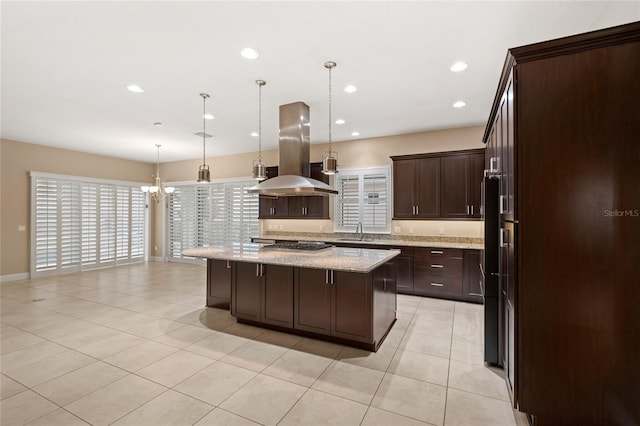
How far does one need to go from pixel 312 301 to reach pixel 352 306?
477 mm

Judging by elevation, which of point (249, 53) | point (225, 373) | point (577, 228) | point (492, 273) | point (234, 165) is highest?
point (249, 53)

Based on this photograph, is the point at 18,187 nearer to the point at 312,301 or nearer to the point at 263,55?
the point at 263,55

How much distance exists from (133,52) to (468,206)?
16.7ft

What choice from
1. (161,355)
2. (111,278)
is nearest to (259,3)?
(161,355)

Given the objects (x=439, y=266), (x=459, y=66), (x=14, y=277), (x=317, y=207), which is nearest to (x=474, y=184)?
(x=439, y=266)

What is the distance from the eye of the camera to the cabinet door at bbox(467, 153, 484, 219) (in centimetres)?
496

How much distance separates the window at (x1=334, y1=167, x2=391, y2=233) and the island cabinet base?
2.26 meters

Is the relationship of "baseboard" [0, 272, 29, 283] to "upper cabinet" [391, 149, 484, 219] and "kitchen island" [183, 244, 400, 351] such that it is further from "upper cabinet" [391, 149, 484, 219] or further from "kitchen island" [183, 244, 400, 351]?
"upper cabinet" [391, 149, 484, 219]

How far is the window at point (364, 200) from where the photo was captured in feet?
19.7

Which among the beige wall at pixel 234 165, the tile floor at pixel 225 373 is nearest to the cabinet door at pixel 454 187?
the beige wall at pixel 234 165

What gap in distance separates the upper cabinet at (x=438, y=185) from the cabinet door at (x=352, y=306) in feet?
9.22

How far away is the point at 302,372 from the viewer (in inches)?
105

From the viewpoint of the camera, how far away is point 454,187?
514 centimetres

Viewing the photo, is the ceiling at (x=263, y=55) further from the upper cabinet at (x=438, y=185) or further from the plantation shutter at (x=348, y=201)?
the plantation shutter at (x=348, y=201)
